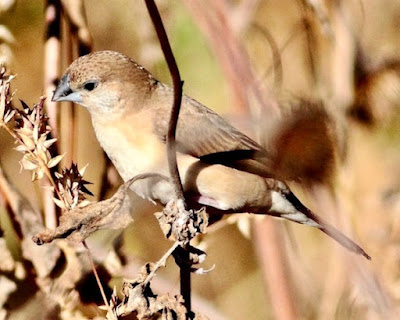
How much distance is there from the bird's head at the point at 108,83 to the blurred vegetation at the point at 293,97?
0.59 feet

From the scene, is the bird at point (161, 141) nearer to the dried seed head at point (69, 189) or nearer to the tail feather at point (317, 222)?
the tail feather at point (317, 222)

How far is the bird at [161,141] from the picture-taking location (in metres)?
2.81

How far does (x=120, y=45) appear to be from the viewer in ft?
13.7

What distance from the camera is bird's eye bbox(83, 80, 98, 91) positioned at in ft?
9.51

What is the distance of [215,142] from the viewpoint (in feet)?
9.68

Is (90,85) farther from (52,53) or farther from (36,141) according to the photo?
(36,141)

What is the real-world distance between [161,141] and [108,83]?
1.09ft

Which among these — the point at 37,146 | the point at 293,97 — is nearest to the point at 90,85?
the point at 293,97

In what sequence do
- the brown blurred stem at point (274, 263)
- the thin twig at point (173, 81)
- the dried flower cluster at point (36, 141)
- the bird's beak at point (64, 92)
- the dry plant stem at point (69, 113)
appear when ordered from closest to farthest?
the thin twig at point (173, 81), the dried flower cluster at point (36, 141), the bird's beak at point (64, 92), the dry plant stem at point (69, 113), the brown blurred stem at point (274, 263)

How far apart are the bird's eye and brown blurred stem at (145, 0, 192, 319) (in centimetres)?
86

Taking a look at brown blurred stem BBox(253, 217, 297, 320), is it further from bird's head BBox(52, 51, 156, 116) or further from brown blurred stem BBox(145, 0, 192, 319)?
brown blurred stem BBox(145, 0, 192, 319)

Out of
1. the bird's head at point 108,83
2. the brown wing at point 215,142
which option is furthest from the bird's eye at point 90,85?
the brown wing at point 215,142

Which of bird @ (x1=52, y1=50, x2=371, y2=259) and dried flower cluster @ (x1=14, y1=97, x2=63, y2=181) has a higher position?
dried flower cluster @ (x1=14, y1=97, x2=63, y2=181)

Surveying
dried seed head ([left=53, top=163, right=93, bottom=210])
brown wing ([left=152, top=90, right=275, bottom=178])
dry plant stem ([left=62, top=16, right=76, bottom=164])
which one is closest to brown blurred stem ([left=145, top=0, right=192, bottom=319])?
dried seed head ([left=53, top=163, right=93, bottom=210])
